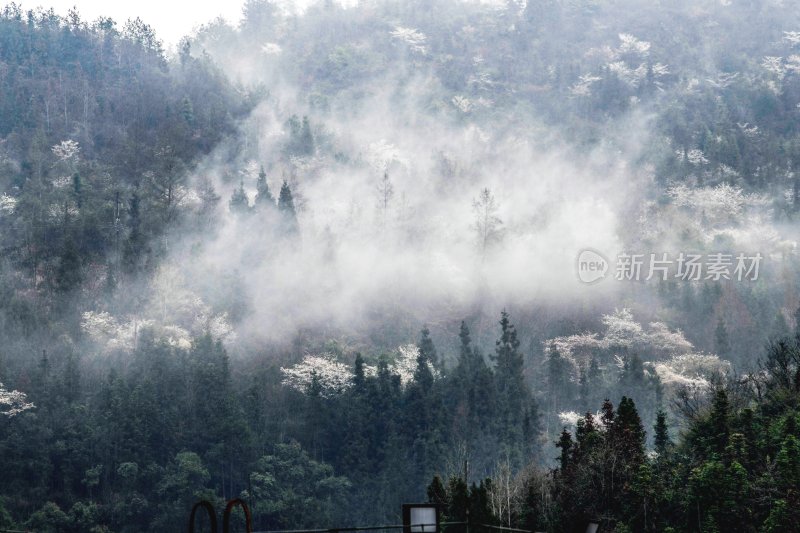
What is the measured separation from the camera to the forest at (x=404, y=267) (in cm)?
8050

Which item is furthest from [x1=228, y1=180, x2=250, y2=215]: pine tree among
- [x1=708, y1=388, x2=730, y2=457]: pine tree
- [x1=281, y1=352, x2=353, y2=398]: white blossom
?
[x1=708, y1=388, x2=730, y2=457]: pine tree

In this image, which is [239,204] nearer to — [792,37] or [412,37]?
[412,37]

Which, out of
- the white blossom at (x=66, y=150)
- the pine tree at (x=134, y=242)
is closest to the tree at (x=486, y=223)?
the pine tree at (x=134, y=242)

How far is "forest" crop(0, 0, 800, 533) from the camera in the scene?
264ft

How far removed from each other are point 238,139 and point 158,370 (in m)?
57.2

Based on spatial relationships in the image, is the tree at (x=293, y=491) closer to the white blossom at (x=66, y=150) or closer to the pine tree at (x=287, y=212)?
the pine tree at (x=287, y=212)

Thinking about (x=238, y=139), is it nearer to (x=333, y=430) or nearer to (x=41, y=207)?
(x=41, y=207)

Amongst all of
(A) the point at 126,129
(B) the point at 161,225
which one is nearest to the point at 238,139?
(A) the point at 126,129

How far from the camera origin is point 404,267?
135625mm

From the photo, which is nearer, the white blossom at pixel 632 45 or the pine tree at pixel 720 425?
the pine tree at pixel 720 425

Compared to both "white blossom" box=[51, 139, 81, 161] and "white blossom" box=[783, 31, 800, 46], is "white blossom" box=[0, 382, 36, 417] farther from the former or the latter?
"white blossom" box=[783, 31, 800, 46]

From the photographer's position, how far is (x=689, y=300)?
12706 cm

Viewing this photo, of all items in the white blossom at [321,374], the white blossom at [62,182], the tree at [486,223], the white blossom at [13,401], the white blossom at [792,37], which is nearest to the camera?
the white blossom at [13,401]

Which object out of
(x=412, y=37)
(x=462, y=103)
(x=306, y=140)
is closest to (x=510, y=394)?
(x=306, y=140)
